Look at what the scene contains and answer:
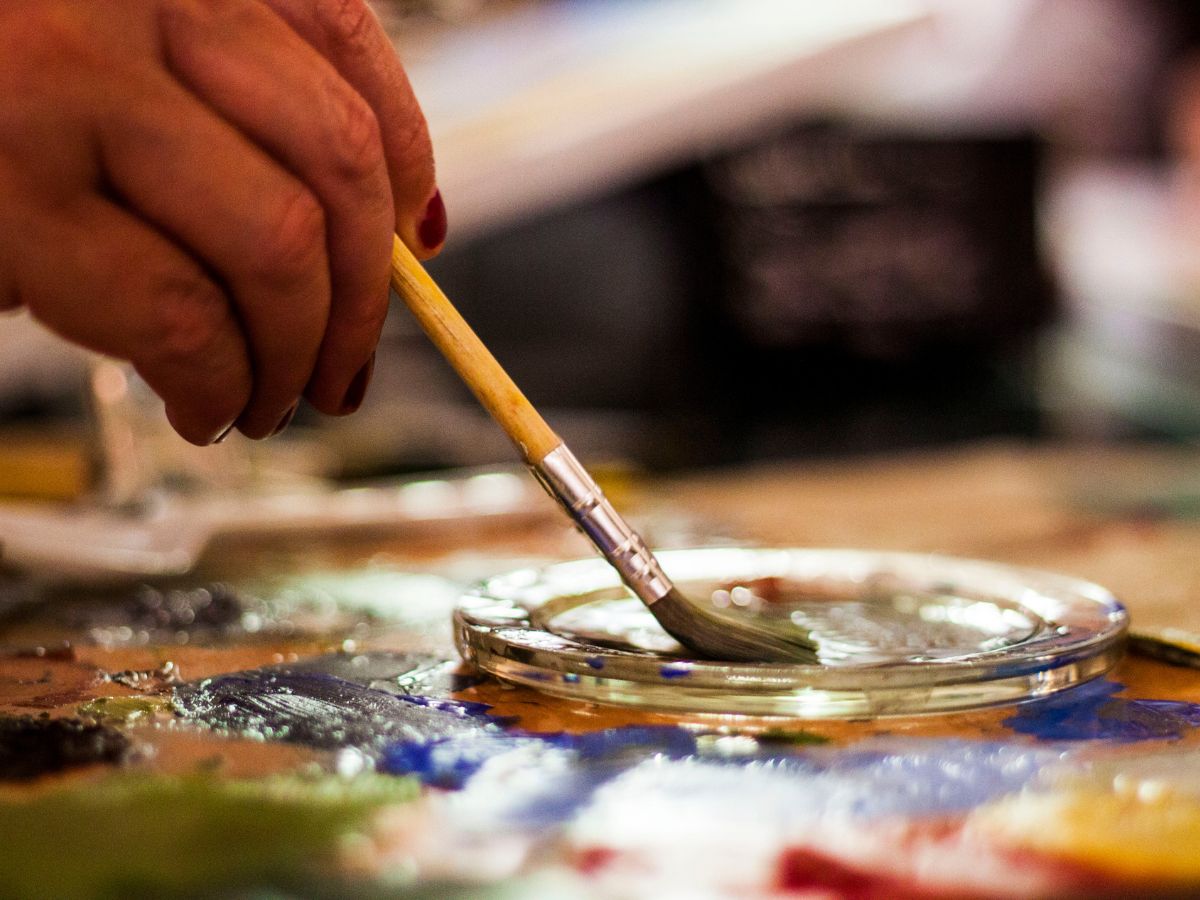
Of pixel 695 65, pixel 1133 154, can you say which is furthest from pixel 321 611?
pixel 1133 154

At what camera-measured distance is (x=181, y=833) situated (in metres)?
0.38

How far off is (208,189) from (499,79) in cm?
164

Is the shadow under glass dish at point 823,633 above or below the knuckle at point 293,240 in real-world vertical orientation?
below

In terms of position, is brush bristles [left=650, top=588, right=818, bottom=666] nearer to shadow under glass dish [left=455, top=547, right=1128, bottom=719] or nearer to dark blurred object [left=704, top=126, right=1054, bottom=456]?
shadow under glass dish [left=455, top=547, right=1128, bottom=719]

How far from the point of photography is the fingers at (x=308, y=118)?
1.51 ft

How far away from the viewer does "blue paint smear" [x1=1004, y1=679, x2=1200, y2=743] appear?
0.48 meters

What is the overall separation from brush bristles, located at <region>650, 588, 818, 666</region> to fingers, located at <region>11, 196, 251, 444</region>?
21cm

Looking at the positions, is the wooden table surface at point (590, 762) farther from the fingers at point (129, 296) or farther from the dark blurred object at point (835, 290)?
the dark blurred object at point (835, 290)

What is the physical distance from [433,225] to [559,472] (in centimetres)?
13

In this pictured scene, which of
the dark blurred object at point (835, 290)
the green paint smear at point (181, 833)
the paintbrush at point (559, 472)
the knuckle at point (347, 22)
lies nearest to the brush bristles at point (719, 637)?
the paintbrush at point (559, 472)

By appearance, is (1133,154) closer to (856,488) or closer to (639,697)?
(856,488)

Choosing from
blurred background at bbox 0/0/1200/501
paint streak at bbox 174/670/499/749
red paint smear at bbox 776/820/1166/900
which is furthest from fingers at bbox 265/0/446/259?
blurred background at bbox 0/0/1200/501

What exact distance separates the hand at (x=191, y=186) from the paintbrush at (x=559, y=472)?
33 millimetres

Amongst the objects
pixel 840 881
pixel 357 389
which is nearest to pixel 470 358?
pixel 357 389
